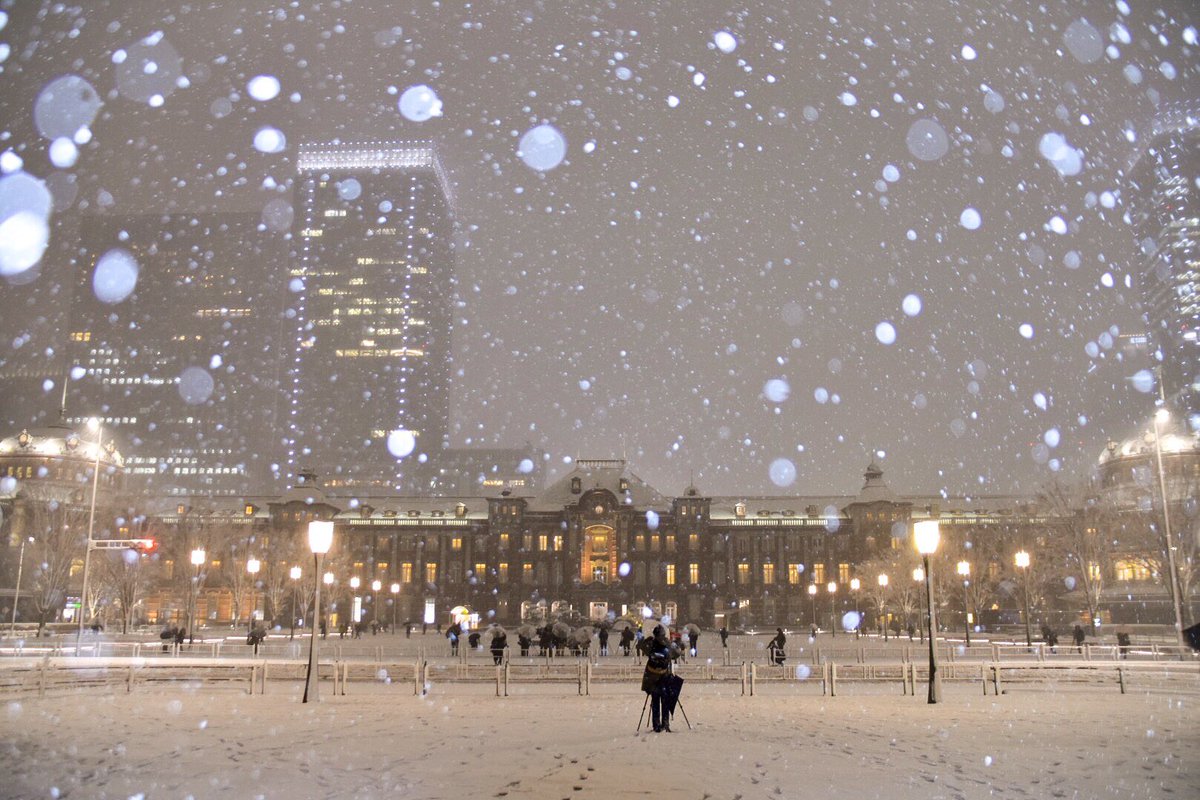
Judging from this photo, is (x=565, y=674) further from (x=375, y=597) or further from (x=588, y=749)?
(x=375, y=597)

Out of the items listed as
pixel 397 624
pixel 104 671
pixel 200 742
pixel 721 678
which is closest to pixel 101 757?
pixel 200 742

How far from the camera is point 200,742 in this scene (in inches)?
594

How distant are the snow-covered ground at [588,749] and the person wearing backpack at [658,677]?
0.48 metres

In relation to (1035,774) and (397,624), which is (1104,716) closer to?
(1035,774)

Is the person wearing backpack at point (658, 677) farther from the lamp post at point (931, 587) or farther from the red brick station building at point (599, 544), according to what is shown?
the red brick station building at point (599, 544)

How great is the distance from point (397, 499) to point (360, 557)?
10495 mm

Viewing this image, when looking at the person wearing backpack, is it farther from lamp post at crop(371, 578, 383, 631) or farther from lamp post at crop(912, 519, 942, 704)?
lamp post at crop(371, 578, 383, 631)

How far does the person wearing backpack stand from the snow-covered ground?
475mm

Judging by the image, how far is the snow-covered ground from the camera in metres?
11.4

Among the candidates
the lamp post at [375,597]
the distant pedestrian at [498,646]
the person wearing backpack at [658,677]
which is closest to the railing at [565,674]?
the distant pedestrian at [498,646]

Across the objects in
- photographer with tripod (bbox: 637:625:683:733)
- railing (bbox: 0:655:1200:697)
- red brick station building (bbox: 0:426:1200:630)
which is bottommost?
railing (bbox: 0:655:1200:697)

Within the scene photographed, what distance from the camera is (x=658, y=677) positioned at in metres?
16.5

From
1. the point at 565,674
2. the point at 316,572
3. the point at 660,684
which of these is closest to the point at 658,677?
the point at 660,684

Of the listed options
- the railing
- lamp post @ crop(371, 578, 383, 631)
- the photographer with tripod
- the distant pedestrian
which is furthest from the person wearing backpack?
lamp post @ crop(371, 578, 383, 631)
